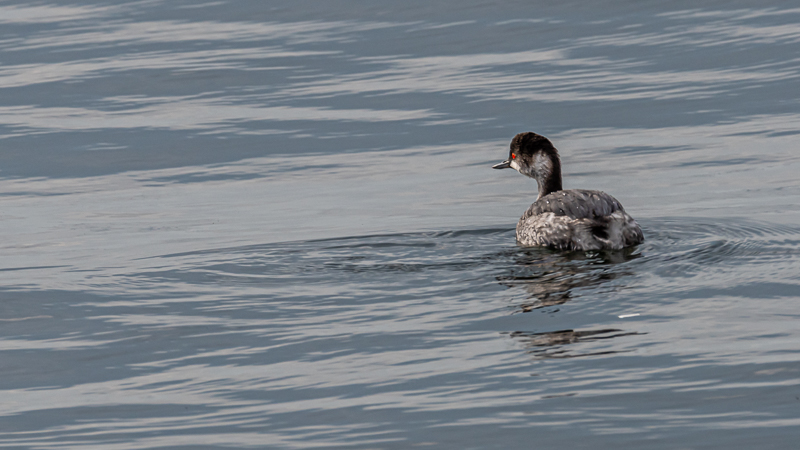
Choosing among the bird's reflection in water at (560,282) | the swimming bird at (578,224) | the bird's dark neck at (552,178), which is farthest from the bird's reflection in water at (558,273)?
the bird's dark neck at (552,178)

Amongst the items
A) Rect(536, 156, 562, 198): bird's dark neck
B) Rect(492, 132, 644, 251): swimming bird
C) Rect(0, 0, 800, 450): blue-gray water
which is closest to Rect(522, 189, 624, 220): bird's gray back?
Rect(492, 132, 644, 251): swimming bird

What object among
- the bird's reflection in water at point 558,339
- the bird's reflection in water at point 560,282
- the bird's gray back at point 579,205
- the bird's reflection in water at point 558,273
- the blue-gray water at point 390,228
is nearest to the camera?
the blue-gray water at point 390,228

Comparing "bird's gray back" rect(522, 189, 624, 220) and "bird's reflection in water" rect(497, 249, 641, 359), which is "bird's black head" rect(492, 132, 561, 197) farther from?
"bird's reflection in water" rect(497, 249, 641, 359)

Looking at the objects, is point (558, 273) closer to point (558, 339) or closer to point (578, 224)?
point (578, 224)

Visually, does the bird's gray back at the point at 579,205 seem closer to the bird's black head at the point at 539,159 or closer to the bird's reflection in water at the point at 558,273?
the bird's reflection in water at the point at 558,273

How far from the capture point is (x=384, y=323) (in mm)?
8039

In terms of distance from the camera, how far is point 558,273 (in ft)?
31.1

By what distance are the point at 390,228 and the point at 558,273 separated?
8.46 feet

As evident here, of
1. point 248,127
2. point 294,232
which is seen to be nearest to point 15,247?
point 294,232

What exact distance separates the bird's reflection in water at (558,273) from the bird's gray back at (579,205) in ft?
1.50

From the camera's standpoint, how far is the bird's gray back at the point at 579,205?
1059 cm

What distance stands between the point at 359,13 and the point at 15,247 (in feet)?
41.8

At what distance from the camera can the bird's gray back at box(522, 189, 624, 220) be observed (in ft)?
34.8

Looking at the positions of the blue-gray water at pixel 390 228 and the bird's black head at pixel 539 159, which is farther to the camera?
the bird's black head at pixel 539 159
